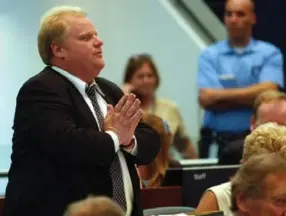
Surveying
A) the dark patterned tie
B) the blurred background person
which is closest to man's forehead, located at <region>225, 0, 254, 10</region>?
the blurred background person

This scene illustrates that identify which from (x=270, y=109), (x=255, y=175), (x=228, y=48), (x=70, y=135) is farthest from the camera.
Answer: (x=228, y=48)

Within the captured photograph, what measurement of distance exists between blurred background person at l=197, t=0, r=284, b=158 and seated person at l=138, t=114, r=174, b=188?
3.06 feet

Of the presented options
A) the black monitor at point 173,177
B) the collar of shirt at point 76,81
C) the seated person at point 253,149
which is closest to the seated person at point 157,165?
the black monitor at point 173,177

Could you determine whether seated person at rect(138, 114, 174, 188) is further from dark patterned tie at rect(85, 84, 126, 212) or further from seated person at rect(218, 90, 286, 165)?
dark patterned tie at rect(85, 84, 126, 212)

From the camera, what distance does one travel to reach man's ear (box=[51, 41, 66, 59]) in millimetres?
3109

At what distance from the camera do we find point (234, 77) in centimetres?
560

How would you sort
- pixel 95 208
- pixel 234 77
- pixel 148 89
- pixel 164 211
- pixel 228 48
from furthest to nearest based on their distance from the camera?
1. pixel 228 48
2. pixel 234 77
3. pixel 148 89
4. pixel 164 211
5. pixel 95 208

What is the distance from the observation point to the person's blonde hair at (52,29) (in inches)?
122

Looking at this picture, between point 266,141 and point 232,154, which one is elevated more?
point 266,141

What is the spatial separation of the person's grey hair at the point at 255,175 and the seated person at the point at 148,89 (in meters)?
2.62

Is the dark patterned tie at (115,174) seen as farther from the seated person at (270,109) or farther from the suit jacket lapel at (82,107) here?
the seated person at (270,109)

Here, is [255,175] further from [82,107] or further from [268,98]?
[268,98]

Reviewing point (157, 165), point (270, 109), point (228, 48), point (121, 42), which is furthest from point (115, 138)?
point (121, 42)

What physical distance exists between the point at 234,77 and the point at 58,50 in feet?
8.78
